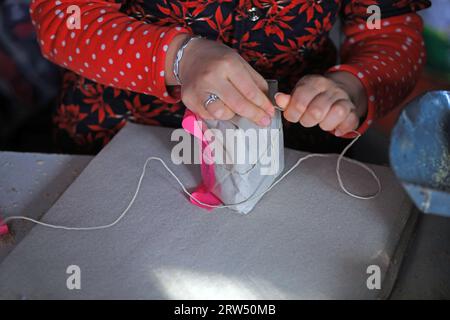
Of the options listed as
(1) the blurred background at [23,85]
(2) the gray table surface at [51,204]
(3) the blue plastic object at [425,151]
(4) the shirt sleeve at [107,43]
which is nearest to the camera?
(3) the blue plastic object at [425,151]

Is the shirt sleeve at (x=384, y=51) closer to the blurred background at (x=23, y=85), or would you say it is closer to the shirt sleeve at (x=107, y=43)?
the shirt sleeve at (x=107, y=43)

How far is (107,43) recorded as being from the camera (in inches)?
29.8

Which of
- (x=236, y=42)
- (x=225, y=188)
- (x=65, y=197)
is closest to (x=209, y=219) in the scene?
(x=225, y=188)

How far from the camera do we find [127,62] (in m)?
0.75

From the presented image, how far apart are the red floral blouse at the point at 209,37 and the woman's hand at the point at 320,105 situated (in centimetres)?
9

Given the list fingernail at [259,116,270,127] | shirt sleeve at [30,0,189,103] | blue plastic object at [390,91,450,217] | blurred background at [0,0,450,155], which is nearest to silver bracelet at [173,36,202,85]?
shirt sleeve at [30,0,189,103]

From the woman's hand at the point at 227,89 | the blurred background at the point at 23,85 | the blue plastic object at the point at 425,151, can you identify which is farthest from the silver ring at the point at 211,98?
the blurred background at the point at 23,85

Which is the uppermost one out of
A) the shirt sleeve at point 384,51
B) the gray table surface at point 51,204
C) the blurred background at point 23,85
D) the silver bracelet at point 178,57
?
the silver bracelet at point 178,57

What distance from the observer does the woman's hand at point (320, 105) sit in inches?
24.9

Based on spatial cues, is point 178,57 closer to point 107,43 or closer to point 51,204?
point 107,43

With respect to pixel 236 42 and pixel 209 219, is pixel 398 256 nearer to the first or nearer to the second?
pixel 209 219

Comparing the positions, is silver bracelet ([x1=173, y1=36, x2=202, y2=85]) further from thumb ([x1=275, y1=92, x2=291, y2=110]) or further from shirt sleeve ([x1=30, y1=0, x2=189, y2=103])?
thumb ([x1=275, y1=92, x2=291, y2=110])

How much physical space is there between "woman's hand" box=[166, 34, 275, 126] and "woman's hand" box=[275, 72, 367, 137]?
1.0 inches

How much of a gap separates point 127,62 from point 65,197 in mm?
206
